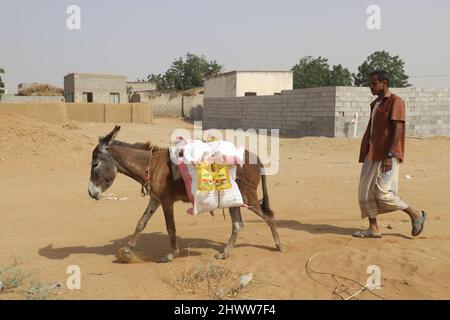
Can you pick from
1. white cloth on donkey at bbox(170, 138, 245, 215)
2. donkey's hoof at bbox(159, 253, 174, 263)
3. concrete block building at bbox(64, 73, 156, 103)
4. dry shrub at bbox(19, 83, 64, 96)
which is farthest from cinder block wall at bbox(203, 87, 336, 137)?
dry shrub at bbox(19, 83, 64, 96)

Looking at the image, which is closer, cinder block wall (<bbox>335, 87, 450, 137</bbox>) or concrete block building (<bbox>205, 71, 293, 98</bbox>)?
cinder block wall (<bbox>335, 87, 450, 137</bbox>)

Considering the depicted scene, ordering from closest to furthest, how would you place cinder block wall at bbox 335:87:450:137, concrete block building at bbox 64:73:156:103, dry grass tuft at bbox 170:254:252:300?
dry grass tuft at bbox 170:254:252:300
cinder block wall at bbox 335:87:450:137
concrete block building at bbox 64:73:156:103

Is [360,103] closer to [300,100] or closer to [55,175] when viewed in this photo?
[300,100]

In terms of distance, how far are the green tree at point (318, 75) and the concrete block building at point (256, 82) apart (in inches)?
457

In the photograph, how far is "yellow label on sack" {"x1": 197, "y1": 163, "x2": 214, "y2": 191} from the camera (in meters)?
4.92

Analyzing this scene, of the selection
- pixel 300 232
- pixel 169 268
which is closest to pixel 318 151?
pixel 300 232

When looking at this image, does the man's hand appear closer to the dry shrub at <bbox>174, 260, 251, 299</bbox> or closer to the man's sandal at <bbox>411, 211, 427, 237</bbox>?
the man's sandal at <bbox>411, 211, 427, 237</bbox>

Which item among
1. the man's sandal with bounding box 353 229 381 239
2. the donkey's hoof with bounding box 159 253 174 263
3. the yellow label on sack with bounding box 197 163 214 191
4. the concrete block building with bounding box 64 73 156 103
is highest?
the concrete block building with bounding box 64 73 156 103

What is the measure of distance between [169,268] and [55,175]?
7273mm

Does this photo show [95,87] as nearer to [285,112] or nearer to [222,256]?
[285,112]

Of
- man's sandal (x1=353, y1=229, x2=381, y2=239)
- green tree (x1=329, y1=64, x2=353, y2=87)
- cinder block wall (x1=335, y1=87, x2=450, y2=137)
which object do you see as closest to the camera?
man's sandal (x1=353, y1=229, x2=381, y2=239)

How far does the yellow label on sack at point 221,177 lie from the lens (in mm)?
4988

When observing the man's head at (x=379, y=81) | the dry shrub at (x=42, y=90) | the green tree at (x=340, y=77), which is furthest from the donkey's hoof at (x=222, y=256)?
the green tree at (x=340, y=77)

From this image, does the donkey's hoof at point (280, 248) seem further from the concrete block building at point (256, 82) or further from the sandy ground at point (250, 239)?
the concrete block building at point (256, 82)
